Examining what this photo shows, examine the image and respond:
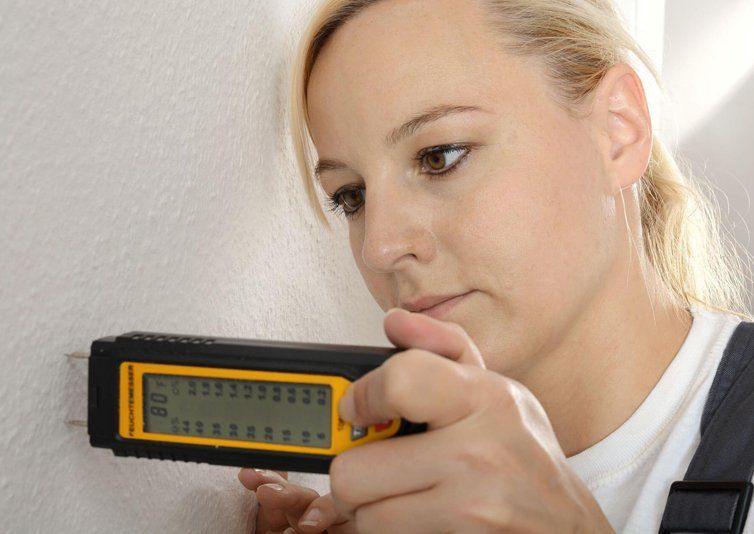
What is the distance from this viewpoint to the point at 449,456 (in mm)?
509

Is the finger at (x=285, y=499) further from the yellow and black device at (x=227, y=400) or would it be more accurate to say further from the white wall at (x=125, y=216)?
the yellow and black device at (x=227, y=400)

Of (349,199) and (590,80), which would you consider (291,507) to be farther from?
(590,80)

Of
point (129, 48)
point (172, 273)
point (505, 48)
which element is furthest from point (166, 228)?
point (505, 48)

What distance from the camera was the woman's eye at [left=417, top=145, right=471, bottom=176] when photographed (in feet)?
2.59

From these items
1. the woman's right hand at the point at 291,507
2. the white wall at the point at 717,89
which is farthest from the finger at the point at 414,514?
the white wall at the point at 717,89

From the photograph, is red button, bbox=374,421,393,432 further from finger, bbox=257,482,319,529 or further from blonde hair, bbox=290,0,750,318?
blonde hair, bbox=290,0,750,318

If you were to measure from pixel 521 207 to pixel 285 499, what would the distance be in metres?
0.38

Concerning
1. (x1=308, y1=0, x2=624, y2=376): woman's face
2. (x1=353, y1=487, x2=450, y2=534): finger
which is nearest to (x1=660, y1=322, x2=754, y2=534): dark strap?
(x1=308, y1=0, x2=624, y2=376): woman's face

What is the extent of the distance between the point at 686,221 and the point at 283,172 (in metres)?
0.53

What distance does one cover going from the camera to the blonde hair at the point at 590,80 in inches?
33.2

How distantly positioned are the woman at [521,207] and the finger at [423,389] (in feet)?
0.78

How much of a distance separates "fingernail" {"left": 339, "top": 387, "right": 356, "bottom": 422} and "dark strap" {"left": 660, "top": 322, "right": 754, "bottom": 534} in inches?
14.6

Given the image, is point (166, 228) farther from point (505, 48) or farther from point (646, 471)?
point (646, 471)

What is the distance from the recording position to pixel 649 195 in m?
1.05
